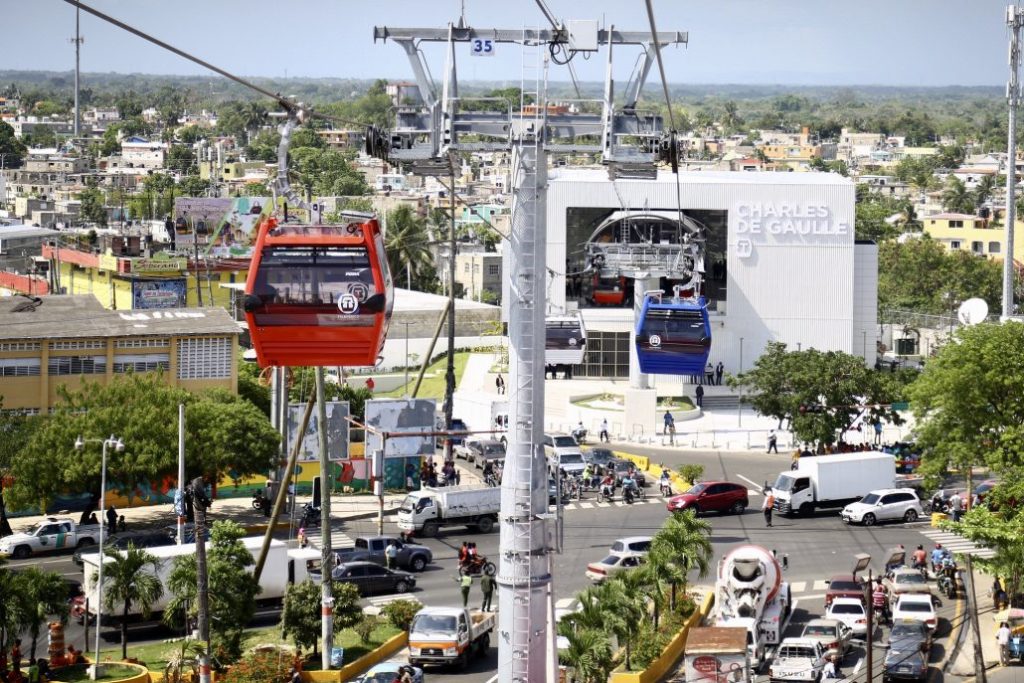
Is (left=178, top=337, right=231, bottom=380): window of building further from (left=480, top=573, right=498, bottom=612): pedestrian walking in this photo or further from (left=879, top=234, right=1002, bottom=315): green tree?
(left=879, top=234, right=1002, bottom=315): green tree

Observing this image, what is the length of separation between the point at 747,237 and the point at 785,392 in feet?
68.4

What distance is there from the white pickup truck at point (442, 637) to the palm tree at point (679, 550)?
14.0ft

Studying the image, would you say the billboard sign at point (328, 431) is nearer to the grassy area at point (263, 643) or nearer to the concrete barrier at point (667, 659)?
the grassy area at point (263, 643)

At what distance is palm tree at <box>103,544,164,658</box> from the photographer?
38.3 metres

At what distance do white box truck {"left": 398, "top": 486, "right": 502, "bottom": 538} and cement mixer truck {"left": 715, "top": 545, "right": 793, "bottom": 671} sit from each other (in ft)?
41.9

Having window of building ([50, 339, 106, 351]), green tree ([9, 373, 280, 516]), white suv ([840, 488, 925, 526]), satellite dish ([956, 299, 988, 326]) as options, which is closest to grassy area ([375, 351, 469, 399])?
window of building ([50, 339, 106, 351])

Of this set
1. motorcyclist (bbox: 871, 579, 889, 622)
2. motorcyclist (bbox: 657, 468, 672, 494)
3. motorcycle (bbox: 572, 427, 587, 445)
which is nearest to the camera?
motorcyclist (bbox: 871, 579, 889, 622)

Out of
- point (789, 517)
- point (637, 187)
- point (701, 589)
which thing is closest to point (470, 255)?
point (637, 187)

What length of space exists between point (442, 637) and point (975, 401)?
68.6 feet

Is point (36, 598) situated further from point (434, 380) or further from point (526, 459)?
point (434, 380)

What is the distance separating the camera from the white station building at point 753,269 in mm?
84312

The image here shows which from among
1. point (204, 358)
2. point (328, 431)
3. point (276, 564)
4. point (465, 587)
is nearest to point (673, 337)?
point (328, 431)

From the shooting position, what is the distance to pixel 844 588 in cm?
4275

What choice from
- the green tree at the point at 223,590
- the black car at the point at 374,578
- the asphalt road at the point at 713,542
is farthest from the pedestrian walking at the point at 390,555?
the green tree at the point at 223,590
